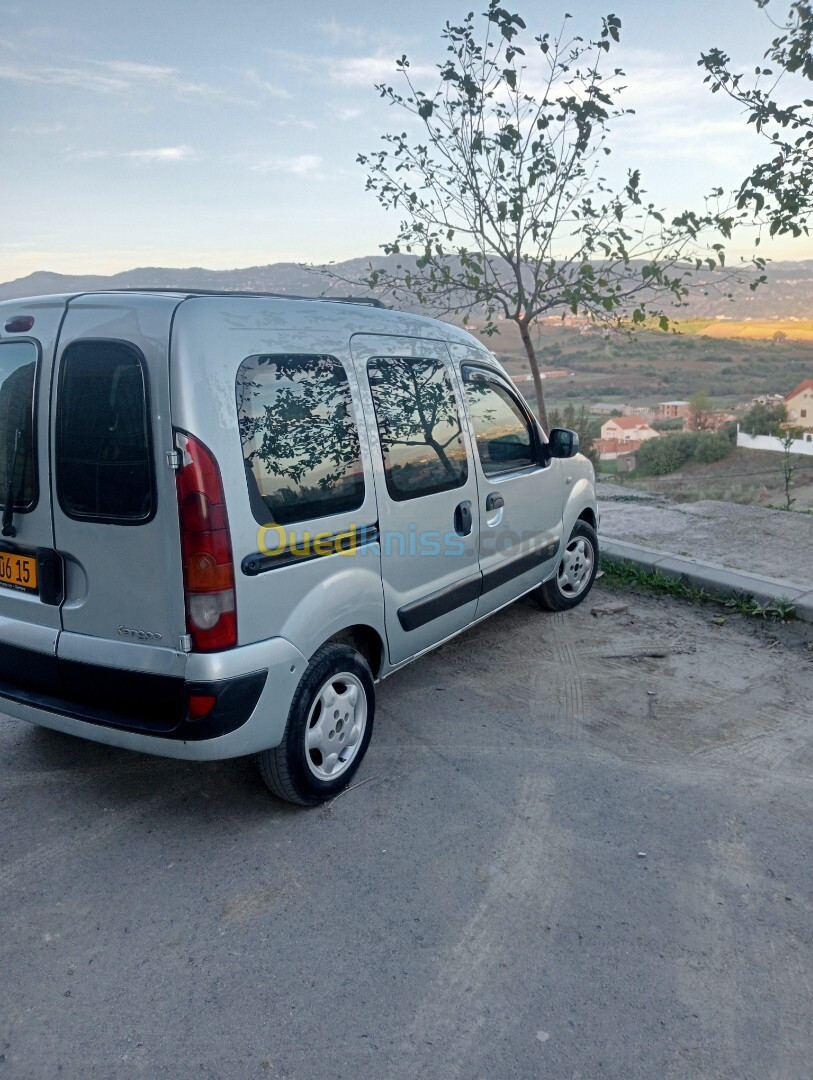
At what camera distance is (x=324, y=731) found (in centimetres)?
322

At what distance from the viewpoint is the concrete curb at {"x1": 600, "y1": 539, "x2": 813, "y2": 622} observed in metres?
5.45

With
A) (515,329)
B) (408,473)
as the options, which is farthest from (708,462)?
(408,473)

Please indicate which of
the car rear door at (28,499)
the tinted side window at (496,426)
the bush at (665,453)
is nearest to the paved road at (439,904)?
the car rear door at (28,499)

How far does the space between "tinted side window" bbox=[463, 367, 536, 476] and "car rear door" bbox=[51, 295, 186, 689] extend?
1.95 meters

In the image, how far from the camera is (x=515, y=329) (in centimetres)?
833

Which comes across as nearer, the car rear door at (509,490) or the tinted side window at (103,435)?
the tinted side window at (103,435)

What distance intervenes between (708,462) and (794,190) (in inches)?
990

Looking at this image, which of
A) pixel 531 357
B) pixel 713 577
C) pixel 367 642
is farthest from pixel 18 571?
pixel 531 357

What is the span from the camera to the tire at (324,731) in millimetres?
3049

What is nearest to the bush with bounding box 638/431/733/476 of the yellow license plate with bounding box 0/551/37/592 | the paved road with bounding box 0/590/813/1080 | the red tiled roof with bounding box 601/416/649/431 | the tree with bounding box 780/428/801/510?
the red tiled roof with bounding box 601/416/649/431

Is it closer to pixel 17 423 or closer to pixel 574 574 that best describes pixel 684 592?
pixel 574 574

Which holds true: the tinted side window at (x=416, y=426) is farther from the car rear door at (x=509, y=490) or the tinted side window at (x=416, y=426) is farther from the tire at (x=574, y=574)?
the tire at (x=574, y=574)

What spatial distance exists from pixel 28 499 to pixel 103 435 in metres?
0.45

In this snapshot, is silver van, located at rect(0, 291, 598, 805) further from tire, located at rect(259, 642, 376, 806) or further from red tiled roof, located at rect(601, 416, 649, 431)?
red tiled roof, located at rect(601, 416, 649, 431)
